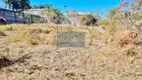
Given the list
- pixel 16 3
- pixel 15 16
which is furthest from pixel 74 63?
pixel 16 3

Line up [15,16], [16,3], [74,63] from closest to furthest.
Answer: [74,63]
[15,16]
[16,3]

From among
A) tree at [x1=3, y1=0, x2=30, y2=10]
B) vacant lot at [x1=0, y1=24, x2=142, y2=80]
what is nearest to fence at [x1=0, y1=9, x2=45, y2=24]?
vacant lot at [x1=0, y1=24, x2=142, y2=80]

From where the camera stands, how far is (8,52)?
16.9 ft

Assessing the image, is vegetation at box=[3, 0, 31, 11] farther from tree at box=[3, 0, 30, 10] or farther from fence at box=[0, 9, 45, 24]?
fence at box=[0, 9, 45, 24]

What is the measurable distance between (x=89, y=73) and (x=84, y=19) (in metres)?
12.2

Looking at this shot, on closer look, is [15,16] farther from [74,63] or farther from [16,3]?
[16,3]

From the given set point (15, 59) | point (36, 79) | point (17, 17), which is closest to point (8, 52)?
point (15, 59)

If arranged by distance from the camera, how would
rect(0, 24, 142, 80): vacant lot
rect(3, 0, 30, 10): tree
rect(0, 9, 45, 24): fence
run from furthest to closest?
rect(3, 0, 30, 10): tree
rect(0, 9, 45, 24): fence
rect(0, 24, 142, 80): vacant lot

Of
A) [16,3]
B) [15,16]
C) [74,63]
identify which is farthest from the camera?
[16,3]

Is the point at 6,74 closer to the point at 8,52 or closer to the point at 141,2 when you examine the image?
the point at 8,52

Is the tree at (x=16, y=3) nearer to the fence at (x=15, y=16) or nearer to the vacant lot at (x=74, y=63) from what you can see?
the fence at (x=15, y=16)

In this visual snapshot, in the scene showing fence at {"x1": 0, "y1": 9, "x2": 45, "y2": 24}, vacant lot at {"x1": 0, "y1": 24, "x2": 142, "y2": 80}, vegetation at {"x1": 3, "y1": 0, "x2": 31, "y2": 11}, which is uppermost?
vegetation at {"x1": 3, "y1": 0, "x2": 31, "y2": 11}

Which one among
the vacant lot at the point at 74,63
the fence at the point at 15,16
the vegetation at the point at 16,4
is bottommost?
the vacant lot at the point at 74,63

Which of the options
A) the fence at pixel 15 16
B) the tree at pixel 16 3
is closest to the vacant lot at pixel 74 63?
the fence at pixel 15 16
